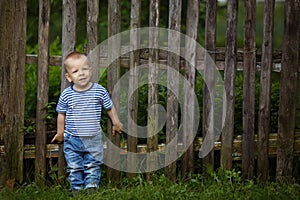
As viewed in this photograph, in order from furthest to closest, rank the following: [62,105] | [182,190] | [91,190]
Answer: [62,105] < [91,190] < [182,190]

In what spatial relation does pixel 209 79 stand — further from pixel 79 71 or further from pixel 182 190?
pixel 79 71

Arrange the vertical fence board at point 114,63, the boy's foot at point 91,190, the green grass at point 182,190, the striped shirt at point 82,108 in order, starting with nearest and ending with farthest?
the green grass at point 182,190 → the boy's foot at point 91,190 → the striped shirt at point 82,108 → the vertical fence board at point 114,63

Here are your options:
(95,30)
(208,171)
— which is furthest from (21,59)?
(208,171)

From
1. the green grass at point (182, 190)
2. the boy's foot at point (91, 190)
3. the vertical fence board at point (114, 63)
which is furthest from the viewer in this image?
the vertical fence board at point (114, 63)

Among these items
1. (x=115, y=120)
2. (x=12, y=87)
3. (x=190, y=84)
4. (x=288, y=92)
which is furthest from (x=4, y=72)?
(x=288, y=92)

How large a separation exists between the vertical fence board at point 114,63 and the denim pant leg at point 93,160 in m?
0.20

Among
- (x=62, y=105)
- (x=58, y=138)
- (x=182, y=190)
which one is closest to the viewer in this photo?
(x=182, y=190)

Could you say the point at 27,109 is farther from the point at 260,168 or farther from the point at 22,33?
the point at 260,168

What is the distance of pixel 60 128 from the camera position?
513 cm

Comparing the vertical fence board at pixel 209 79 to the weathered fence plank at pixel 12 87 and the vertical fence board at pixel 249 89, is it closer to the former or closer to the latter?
the vertical fence board at pixel 249 89

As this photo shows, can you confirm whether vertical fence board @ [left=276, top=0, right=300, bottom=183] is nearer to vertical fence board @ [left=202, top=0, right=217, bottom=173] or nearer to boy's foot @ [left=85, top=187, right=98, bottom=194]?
vertical fence board @ [left=202, top=0, right=217, bottom=173]

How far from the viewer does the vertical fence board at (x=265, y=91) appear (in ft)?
16.7

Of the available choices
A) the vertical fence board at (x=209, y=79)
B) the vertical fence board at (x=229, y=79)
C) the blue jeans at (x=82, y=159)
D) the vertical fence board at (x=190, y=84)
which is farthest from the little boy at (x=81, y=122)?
the vertical fence board at (x=229, y=79)

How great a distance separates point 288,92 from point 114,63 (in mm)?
1655
